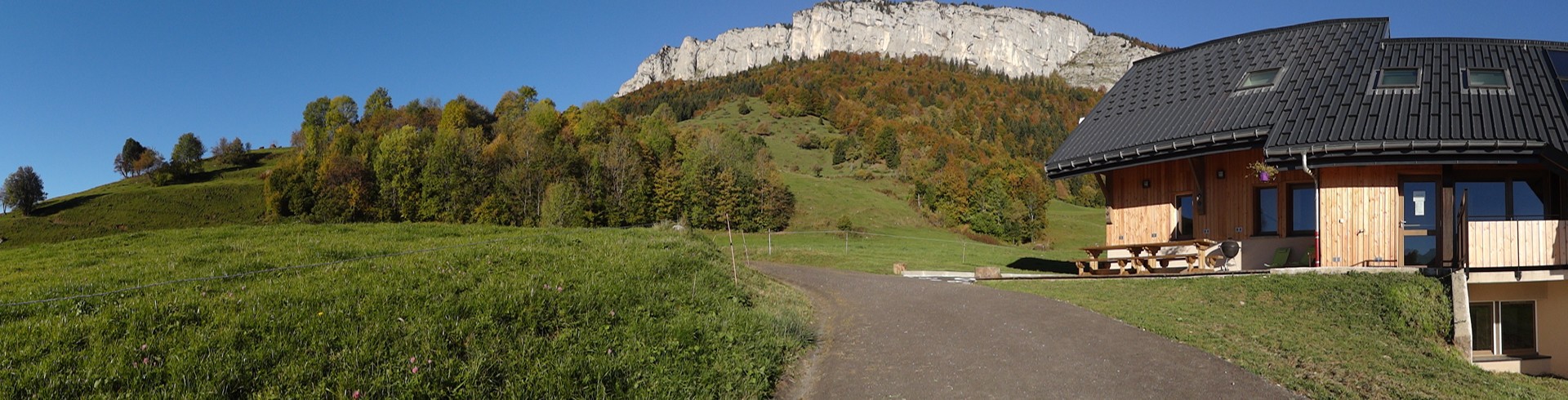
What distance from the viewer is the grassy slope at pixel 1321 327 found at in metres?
8.44

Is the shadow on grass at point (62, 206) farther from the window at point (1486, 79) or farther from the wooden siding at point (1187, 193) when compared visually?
the window at point (1486, 79)

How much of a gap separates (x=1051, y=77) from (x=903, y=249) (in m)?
161

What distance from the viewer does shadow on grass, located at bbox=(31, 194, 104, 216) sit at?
211ft

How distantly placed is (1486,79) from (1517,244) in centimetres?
422

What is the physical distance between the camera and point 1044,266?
2569 centimetres

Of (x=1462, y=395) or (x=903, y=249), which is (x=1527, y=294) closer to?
(x=1462, y=395)

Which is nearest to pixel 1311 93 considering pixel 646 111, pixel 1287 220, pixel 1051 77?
pixel 1287 220

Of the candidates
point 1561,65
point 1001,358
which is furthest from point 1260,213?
point 1001,358

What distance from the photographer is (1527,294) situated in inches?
629

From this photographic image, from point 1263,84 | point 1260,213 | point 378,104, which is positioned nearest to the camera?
point 1260,213

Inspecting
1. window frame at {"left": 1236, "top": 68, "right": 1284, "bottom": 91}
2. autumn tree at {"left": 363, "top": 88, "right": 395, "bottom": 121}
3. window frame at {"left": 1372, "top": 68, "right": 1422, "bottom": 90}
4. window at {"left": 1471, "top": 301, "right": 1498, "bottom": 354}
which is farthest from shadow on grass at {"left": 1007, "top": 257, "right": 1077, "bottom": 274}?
autumn tree at {"left": 363, "top": 88, "right": 395, "bottom": 121}

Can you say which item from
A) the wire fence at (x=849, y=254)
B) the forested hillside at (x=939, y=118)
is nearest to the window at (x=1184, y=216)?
the wire fence at (x=849, y=254)

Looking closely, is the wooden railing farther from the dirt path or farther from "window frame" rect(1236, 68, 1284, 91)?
the dirt path

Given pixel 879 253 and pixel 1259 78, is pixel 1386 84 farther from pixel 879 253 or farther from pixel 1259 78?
pixel 879 253
